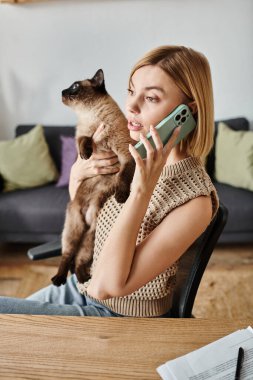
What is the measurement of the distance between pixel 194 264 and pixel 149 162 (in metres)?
0.32

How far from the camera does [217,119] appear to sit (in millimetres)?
3234

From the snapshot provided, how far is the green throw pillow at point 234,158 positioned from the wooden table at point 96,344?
6.22 feet

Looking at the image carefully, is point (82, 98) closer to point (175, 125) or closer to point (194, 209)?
point (175, 125)

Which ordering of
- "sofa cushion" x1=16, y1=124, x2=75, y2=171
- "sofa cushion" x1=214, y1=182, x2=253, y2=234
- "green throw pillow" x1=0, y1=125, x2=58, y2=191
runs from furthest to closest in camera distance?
"sofa cushion" x1=16, y1=124, x2=75, y2=171 → "green throw pillow" x1=0, y1=125, x2=58, y2=191 → "sofa cushion" x1=214, y1=182, x2=253, y2=234

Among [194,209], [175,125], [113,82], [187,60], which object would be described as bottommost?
[113,82]

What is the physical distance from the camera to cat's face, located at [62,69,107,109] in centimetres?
103

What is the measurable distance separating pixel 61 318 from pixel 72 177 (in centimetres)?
37

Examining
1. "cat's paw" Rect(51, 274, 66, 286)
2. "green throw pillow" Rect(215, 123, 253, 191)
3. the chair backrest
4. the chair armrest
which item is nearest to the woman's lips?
the chair backrest

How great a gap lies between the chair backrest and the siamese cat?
0.24 metres

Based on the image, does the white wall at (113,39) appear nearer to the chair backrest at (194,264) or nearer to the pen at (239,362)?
the chair backrest at (194,264)

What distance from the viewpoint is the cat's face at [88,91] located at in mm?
1030

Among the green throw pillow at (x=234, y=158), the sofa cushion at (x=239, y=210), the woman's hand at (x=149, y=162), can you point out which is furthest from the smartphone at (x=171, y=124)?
the green throw pillow at (x=234, y=158)

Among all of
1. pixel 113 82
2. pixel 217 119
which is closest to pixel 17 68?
pixel 113 82

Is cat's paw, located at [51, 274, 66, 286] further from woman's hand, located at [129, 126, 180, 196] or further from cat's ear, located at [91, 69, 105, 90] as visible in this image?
cat's ear, located at [91, 69, 105, 90]
